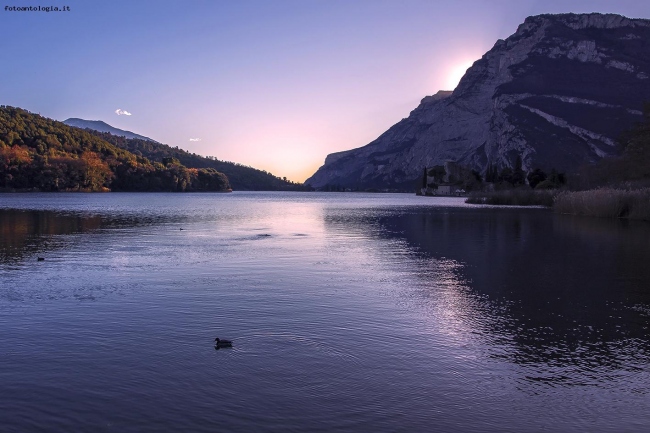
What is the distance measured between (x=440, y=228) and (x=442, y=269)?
954 inches

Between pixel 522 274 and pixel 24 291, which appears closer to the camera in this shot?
pixel 24 291

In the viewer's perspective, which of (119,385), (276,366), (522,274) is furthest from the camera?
(522,274)

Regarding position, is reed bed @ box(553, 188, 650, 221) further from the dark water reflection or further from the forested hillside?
the forested hillside

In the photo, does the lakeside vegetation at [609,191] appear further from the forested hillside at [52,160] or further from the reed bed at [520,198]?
the forested hillside at [52,160]

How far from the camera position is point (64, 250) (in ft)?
92.3

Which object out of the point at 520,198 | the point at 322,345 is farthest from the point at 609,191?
the point at 322,345

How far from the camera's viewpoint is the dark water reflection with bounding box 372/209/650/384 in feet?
37.7

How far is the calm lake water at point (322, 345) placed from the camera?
876cm

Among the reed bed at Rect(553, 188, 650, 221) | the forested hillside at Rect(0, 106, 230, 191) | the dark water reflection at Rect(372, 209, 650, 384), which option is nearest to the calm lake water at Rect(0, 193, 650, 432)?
the dark water reflection at Rect(372, 209, 650, 384)

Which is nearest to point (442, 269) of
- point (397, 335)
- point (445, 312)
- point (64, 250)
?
point (445, 312)

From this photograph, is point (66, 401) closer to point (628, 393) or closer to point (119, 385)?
point (119, 385)

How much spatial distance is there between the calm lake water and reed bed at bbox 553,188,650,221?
32324mm

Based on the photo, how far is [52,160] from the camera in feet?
531

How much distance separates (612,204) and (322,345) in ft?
180
